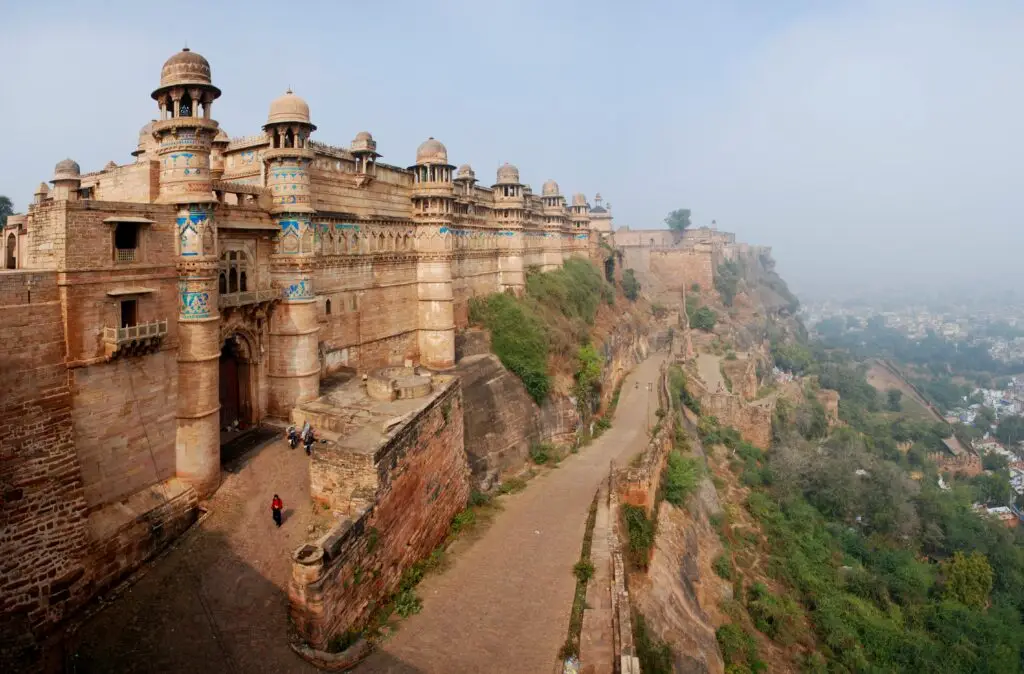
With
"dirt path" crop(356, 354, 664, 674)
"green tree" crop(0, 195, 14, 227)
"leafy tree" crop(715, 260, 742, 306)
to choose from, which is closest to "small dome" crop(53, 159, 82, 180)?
"green tree" crop(0, 195, 14, 227)

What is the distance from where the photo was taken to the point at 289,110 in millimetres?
16422

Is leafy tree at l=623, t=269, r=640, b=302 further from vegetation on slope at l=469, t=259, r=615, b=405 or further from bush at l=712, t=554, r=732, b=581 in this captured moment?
bush at l=712, t=554, r=732, b=581

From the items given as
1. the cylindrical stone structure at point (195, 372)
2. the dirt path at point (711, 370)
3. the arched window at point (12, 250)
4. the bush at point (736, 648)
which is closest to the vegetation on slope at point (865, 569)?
the bush at point (736, 648)

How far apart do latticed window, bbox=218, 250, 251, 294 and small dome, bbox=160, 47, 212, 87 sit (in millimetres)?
4090

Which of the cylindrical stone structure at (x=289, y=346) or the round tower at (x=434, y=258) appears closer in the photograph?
the cylindrical stone structure at (x=289, y=346)

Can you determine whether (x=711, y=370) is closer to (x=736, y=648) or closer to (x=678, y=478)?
(x=678, y=478)

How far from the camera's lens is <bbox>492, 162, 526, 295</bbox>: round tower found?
33219 millimetres

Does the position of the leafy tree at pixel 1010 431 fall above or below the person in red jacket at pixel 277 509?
below

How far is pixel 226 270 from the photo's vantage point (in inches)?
600

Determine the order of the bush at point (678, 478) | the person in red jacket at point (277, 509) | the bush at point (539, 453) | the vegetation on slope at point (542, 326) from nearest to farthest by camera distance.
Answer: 1. the person in red jacket at point (277, 509)
2. the bush at point (678, 478)
3. the bush at point (539, 453)
4. the vegetation on slope at point (542, 326)

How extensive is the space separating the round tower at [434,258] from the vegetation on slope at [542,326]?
327cm

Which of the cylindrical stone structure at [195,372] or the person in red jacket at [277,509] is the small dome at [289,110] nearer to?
the cylindrical stone structure at [195,372]

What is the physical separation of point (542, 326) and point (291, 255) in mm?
15912

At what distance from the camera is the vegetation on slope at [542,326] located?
87.0 feet
